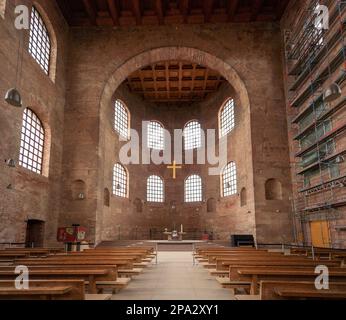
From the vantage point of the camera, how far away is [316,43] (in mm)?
12562

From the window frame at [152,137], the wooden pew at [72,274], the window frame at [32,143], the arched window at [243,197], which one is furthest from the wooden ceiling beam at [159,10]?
the wooden pew at [72,274]

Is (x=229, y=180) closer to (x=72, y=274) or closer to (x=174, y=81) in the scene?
(x=174, y=81)

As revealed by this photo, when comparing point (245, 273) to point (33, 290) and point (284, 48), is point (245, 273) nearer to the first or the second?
point (33, 290)

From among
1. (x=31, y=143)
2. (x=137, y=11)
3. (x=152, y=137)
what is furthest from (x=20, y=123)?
(x=152, y=137)

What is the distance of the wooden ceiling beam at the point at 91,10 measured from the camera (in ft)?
53.6

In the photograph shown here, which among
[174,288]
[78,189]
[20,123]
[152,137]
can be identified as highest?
[152,137]

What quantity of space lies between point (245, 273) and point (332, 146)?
30.8 feet

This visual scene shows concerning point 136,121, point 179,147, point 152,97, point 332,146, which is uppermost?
point 152,97

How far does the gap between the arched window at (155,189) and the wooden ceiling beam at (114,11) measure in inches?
480

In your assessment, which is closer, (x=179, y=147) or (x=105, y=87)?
(x=105, y=87)

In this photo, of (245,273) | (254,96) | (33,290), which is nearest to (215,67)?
(254,96)

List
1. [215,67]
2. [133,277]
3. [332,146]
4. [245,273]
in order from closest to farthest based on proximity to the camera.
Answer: [245,273]
[133,277]
[332,146]
[215,67]

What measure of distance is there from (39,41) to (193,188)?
1564 centimetres

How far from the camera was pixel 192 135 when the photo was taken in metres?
26.0
